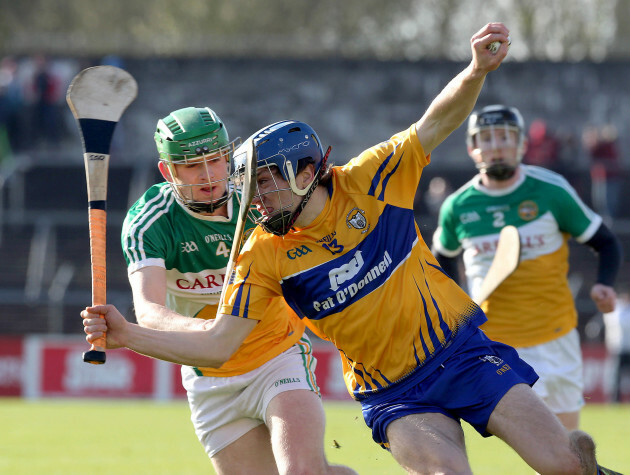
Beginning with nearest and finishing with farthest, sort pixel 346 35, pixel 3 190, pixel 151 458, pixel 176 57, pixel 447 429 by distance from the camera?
pixel 447 429
pixel 151 458
pixel 3 190
pixel 176 57
pixel 346 35

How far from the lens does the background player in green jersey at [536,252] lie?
6.73 metres

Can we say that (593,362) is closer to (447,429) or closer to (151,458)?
(151,458)

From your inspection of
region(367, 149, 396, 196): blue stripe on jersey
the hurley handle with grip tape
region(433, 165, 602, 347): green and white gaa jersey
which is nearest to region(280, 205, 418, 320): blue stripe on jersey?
region(367, 149, 396, 196): blue stripe on jersey

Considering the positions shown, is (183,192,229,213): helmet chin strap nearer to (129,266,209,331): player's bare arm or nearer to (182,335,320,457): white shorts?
(129,266,209,331): player's bare arm

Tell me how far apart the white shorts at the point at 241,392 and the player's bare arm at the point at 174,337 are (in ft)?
2.37

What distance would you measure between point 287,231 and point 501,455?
18.6 feet

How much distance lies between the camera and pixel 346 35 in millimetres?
32312

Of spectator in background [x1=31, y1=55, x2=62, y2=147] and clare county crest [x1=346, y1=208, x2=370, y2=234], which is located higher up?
clare county crest [x1=346, y1=208, x2=370, y2=234]

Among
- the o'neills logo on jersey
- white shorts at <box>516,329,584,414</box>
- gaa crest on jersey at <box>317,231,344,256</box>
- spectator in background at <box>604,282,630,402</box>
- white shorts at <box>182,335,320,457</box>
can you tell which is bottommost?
spectator in background at <box>604,282,630,402</box>

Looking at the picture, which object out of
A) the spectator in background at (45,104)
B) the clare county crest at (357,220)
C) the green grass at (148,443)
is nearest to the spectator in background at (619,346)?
the green grass at (148,443)

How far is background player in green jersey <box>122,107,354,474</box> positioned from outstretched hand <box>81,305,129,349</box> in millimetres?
649

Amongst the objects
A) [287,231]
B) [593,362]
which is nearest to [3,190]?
[593,362]

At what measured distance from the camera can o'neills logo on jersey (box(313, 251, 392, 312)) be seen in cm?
466

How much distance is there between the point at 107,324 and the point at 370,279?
114 centimetres
